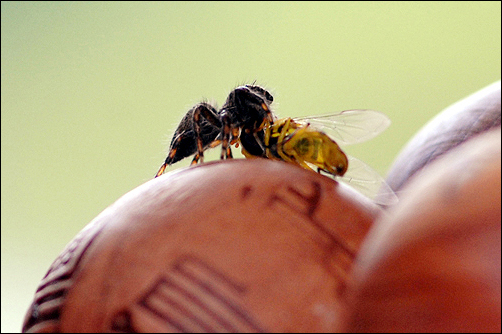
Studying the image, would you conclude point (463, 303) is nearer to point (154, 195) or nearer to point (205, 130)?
point (154, 195)

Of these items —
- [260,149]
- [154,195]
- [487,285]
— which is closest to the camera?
[487,285]

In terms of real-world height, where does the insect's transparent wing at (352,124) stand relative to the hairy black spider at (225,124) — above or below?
below

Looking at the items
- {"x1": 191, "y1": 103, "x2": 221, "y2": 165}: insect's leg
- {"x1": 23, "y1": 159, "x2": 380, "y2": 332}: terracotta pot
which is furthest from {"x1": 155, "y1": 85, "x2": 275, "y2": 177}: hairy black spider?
{"x1": 23, "y1": 159, "x2": 380, "y2": 332}: terracotta pot

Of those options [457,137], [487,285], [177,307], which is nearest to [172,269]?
[177,307]

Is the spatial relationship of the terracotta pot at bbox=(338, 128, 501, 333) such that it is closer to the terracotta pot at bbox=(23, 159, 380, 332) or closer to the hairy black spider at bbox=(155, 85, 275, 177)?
the terracotta pot at bbox=(23, 159, 380, 332)

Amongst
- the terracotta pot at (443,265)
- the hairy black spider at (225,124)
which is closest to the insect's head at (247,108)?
the hairy black spider at (225,124)

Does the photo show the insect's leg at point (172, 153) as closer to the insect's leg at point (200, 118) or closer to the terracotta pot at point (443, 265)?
the insect's leg at point (200, 118)
